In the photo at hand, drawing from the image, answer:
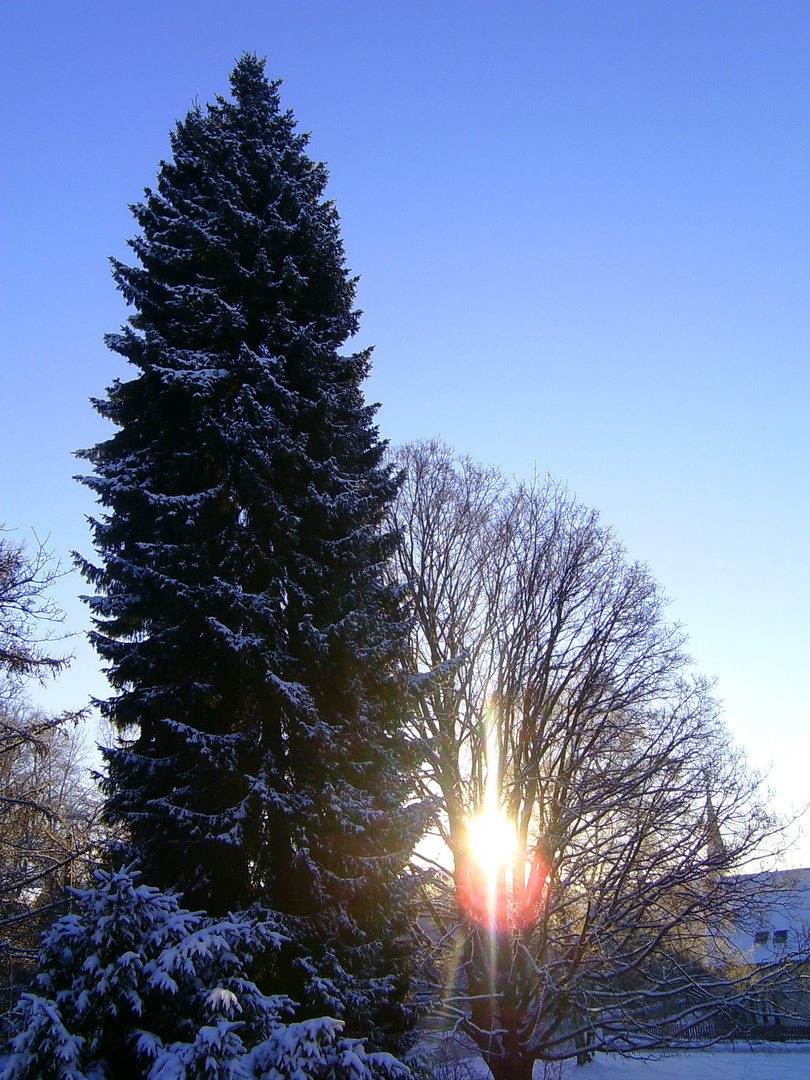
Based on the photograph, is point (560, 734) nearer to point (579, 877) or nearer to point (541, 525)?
point (579, 877)

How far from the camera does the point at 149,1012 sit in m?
5.04

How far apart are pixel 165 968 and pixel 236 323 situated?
772 cm

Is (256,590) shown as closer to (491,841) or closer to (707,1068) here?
(491,841)

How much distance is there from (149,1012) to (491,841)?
7790 millimetres

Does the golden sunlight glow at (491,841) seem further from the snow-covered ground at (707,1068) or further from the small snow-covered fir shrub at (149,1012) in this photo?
the snow-covered ground at (707,1068)

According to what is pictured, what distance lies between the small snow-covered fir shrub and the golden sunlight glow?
659 cm

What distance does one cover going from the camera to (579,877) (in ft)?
36.8

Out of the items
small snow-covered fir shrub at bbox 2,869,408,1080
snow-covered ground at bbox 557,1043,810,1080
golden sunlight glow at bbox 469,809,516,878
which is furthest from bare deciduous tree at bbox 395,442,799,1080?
snow-covered ground at bbox 557,1043,810,1080

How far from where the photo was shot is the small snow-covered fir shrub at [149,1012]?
4.45m

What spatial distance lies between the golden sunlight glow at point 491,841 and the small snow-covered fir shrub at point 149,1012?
659 centimetres


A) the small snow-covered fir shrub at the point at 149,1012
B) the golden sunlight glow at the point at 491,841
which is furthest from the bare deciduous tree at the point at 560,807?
the small snow-covered fir shrub at the point at 149,1012

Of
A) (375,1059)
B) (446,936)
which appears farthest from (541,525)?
(375,1059)

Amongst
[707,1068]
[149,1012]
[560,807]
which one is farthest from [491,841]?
[707,1068]

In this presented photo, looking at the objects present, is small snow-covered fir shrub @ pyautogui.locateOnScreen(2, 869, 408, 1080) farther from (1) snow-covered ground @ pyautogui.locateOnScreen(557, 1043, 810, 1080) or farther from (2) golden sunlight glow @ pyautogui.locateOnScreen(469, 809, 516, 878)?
(1) snow-covered ground @ pyautogui.locateOnScreen(557, 1043, 810, 1080)
